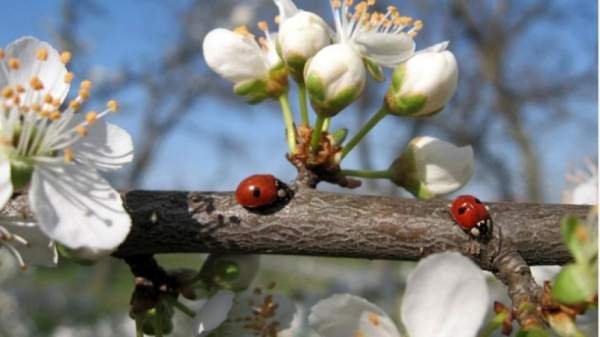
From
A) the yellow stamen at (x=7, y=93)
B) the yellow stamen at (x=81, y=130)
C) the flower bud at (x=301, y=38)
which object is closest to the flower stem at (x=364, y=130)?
the flower bud at (x=301, y=38)

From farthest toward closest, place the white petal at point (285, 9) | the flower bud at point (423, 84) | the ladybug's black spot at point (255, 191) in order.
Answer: the white petal at point (285, 9)
the flower bud at point (423, 84)
the ladybug's black spot at point (255, 191)

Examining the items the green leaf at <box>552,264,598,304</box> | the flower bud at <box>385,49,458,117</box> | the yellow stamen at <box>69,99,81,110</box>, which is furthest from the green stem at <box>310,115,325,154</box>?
the green leaf at <box>552,264,598,304</box>

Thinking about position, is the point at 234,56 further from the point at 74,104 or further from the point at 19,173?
the point at 19,173

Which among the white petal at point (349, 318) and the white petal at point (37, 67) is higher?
the white petal at point (37, 67)

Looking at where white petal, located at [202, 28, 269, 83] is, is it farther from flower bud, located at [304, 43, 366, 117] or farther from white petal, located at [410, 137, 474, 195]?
white petal, located at [410, 137, 474, 195]

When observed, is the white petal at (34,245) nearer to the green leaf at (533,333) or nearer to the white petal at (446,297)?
the white petal at (446,297)

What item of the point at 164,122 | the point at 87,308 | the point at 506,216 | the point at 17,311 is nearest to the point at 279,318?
the point at 506,216

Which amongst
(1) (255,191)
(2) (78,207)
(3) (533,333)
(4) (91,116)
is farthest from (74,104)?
(3) (533,333)
